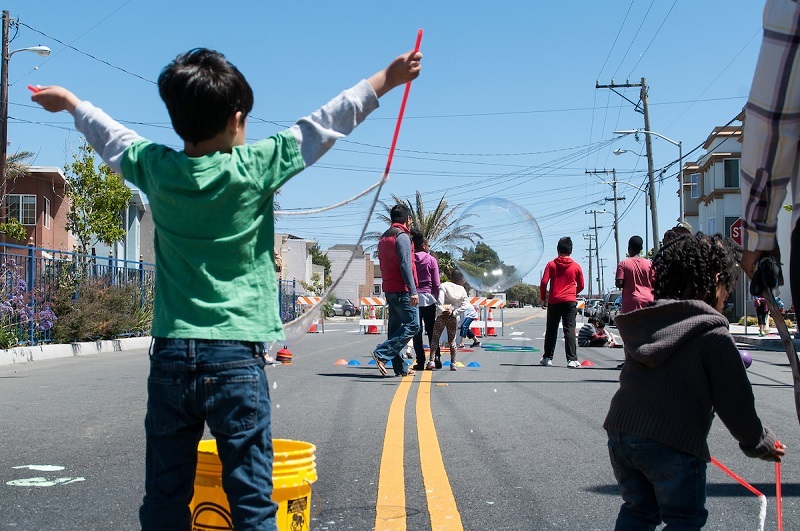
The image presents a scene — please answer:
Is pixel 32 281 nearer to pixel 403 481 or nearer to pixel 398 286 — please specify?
pixel 398 286

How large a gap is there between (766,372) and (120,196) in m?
25.9

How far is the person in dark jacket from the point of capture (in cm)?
286

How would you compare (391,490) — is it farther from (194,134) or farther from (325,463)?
(194,134)

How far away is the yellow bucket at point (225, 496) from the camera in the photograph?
9.37 ft

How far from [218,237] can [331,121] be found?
1.61 feet

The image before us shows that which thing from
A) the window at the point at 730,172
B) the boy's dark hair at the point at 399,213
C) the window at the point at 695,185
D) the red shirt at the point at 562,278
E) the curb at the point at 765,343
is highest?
the window at the point at 695,185

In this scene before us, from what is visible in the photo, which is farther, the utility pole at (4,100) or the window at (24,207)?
the window at (24,207)

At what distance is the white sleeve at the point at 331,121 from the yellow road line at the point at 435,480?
2.01 metres

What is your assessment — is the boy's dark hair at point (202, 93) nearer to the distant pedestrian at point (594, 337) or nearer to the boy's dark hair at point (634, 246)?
the boy's dark hair at point (634, 246)

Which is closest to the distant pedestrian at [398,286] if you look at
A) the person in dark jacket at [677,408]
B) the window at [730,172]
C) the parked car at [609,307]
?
the person in dark jacket at [677,408]

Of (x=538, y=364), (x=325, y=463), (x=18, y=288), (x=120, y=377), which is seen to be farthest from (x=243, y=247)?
(x=18, y=288)

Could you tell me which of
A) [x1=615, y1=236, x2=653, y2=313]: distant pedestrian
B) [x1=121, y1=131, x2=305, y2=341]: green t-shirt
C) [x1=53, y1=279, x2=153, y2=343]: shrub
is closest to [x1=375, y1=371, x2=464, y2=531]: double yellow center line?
[x1=121, y1=131, x2=305, y2=341]: green t-shirt

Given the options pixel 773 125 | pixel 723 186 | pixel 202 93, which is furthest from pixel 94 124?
pixel 723 186

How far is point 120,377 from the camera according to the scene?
10.9 metres
